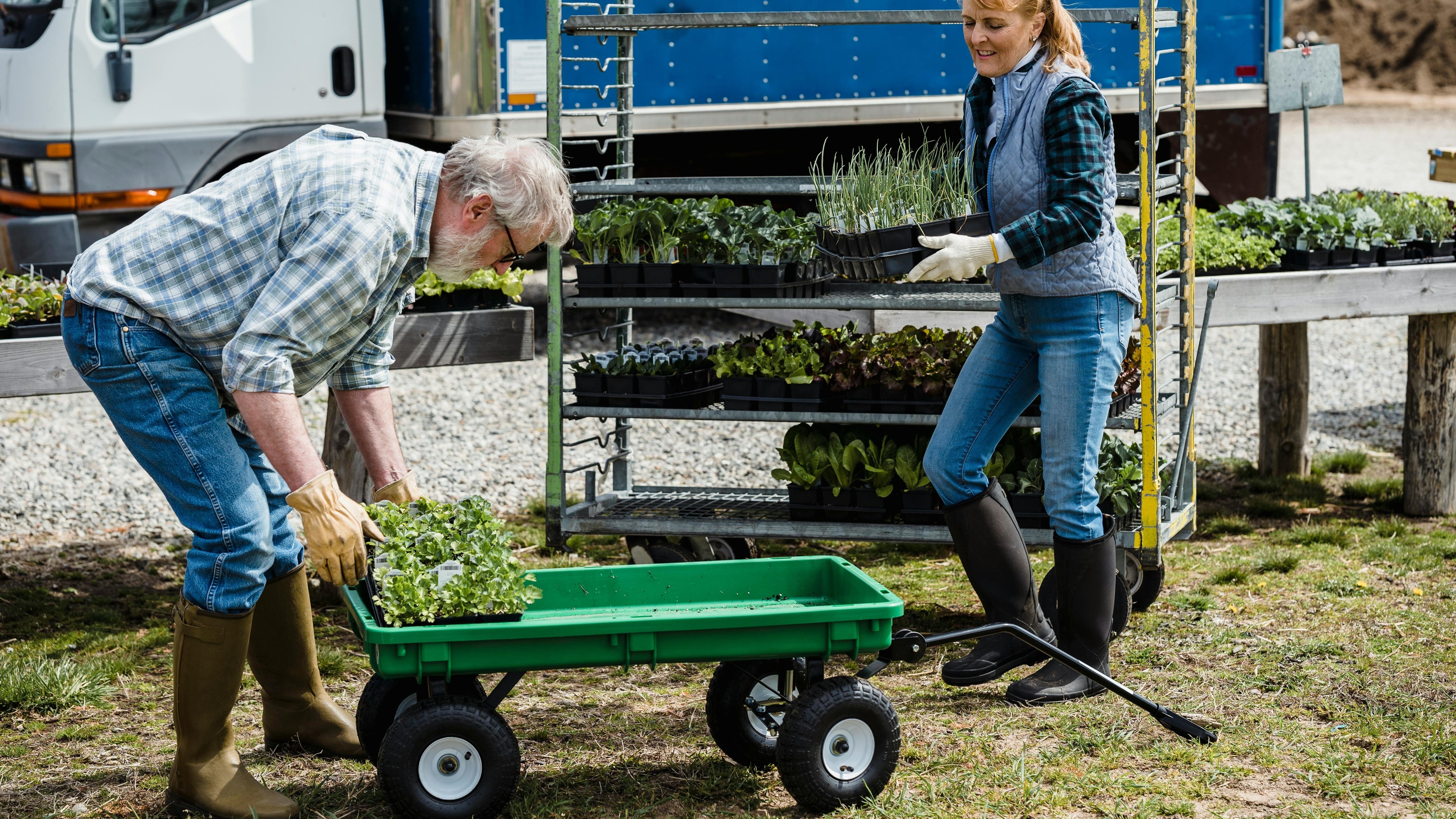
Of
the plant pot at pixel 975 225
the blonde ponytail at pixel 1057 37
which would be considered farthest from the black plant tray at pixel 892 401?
the blonde ponytail at pixel 1057 37

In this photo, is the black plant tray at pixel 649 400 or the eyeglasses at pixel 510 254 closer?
the eyeglasses at pixel 510 254

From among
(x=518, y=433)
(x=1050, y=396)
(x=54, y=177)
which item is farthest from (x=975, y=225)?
(x=54, y=177)

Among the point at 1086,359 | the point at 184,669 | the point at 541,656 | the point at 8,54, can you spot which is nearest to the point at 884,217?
the point at 1086,359

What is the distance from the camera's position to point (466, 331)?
4.90 metres

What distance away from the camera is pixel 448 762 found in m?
2.90

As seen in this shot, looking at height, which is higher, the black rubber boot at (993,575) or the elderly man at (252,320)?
the elderly man at (252,320)

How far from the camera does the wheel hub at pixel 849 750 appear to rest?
2994 mm

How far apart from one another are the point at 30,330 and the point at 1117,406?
3.45 m

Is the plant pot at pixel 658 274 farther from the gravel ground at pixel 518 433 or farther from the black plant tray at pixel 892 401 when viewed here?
the gravel ground at pixel 518 433

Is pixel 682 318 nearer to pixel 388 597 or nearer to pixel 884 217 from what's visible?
pixel 884 217

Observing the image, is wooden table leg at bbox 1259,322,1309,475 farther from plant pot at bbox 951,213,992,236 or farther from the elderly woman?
plant pot at bbox 951,213,992,236

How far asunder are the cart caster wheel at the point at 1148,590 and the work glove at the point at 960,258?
156cm

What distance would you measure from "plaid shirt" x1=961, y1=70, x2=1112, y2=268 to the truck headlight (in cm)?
577

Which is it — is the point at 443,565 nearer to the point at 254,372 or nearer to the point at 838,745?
the point at 254,372
